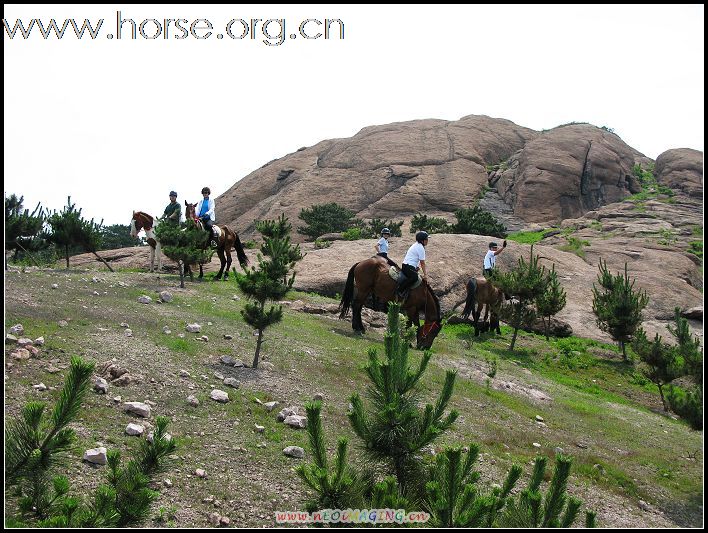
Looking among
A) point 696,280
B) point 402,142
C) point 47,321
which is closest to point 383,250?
point 47,321

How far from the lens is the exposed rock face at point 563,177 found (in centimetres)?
4625

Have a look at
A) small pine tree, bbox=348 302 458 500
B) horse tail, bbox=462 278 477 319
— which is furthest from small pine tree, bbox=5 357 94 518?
horse tail, bbox=462 278 477 319

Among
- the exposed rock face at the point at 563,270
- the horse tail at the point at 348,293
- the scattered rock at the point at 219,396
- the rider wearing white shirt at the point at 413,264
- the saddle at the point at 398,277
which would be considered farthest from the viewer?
the exposed rock face at the point at 563,270

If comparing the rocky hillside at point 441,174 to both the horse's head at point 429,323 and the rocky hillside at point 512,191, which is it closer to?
the rocky hillside at point 512,191

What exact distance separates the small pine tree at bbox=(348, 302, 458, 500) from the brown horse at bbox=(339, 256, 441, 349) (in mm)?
8639

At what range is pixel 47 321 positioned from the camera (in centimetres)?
991

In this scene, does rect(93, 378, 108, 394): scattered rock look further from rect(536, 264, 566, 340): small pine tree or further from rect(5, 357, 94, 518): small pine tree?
rect(536, 264, 566, 340): small pine tree

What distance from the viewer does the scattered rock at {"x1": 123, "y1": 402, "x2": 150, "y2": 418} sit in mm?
7090

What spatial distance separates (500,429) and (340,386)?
114 inches

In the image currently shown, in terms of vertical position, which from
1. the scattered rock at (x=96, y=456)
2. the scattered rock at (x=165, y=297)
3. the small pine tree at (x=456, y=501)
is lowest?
the scattered rock at (x=96, y=456)

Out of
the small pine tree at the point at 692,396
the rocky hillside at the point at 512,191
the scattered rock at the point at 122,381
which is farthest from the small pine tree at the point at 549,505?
the rocky hillside at the point at 512,191

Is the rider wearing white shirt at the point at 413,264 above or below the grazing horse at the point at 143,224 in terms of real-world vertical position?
below

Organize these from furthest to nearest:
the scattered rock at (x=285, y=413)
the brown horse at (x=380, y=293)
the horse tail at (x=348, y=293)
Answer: the horse tail at (x=348, y=293), the brown horse at (x=380, y=293), the scattered rock at (x=285, y=413)

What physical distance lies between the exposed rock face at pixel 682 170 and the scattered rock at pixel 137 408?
52191mm
